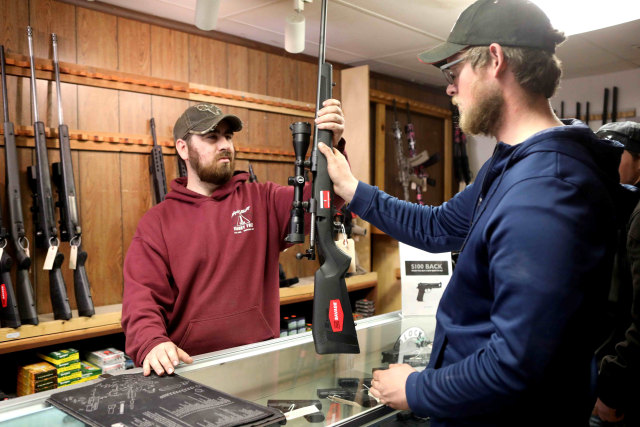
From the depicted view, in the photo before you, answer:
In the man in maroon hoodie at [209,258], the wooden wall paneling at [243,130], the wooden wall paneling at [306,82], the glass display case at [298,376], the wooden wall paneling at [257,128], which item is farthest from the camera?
the wooden wall paneling at [306,82]

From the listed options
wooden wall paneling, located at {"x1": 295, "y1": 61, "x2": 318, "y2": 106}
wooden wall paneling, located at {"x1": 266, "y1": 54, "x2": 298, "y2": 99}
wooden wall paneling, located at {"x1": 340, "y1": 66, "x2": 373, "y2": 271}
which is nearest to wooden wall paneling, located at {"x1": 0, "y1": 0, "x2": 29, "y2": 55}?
wooden wall paneling, located at {"x1": 266, "y1": 54, "x2": 298, "y2": 99}

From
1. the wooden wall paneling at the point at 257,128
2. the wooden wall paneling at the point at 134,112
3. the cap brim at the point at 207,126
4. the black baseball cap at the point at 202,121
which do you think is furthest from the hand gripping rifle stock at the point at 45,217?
the wooden wall paneling at the point at 257,128

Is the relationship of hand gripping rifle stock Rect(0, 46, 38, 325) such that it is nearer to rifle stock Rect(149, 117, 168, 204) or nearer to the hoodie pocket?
rifle stock Rect(149, 117, 168, 204)

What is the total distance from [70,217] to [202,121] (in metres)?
1.21

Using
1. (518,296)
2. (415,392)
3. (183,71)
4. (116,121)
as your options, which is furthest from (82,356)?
(518,296)

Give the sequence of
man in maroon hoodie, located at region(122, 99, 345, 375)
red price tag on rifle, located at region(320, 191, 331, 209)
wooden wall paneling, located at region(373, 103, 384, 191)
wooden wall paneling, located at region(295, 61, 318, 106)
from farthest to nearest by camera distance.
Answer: wooden wall paneling, located at region(373, 103, 384, 191) < wooden wall paneling, located at region(295, 61, 318, 106) < man in maroon hoodie, located at region(122, 99, 345, 375) < red price tag on rifle, located at region(320, 191, 331, 209)

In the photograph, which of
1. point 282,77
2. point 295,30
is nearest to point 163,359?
point 295,30

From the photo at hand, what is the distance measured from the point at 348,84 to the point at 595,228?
406 centimetres

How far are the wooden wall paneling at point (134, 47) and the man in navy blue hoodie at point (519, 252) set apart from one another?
112 inches

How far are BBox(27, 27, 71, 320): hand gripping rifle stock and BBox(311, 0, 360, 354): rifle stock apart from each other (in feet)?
6.32

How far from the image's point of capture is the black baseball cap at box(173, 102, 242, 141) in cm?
215

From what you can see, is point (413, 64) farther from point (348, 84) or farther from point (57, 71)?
point (57, 71)

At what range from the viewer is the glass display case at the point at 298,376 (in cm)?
113

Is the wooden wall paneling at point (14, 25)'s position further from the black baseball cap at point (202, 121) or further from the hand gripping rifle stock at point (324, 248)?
the hand gripping rifle stock at point (324, 248)
